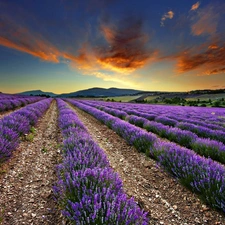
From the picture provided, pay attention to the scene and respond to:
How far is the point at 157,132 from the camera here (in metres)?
7.07

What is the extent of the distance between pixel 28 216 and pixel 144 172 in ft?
7.86

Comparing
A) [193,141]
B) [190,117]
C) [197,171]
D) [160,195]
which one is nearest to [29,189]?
[160,195]

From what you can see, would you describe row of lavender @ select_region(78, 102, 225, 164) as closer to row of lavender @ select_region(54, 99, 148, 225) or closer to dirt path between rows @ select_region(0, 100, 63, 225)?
row of lavender @ select_region(54, 99, 148, 225)

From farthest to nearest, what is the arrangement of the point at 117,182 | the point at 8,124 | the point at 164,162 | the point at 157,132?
the point at 157,132
the point at 8,124
the point at 164,162
the point at 117,182

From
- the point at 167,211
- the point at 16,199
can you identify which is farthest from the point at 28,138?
the point at 167,211

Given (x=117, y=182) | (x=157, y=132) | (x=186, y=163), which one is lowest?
(x=157, y=132)

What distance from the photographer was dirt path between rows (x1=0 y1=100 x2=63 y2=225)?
79.9 inches

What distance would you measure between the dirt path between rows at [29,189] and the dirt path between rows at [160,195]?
4.37 feet

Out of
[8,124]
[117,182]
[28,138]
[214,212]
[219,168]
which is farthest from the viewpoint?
[28,138]

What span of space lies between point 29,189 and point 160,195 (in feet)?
7.39

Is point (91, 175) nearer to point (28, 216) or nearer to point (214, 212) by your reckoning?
point (28, 216)

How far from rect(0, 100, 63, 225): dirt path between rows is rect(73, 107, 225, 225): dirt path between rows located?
52.5 inches

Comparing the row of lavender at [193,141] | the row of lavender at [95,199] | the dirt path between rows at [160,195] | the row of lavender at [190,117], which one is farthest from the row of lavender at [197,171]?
the row of lavender at [190,117]

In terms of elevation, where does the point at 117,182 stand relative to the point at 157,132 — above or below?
above
